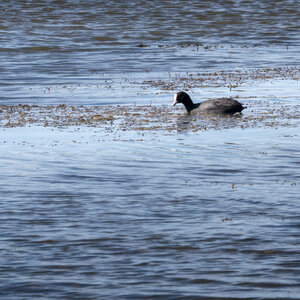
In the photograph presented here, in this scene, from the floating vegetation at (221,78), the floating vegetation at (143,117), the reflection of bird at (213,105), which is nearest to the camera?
the floating vegetation at (143,117)

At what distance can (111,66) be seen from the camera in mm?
30562

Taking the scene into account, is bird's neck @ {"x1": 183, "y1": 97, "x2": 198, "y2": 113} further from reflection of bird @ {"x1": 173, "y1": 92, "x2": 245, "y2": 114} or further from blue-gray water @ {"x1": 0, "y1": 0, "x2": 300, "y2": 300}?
blue-gray water @ {"x1": 0, "y1": 0, "x2": 300, "y2": 300}

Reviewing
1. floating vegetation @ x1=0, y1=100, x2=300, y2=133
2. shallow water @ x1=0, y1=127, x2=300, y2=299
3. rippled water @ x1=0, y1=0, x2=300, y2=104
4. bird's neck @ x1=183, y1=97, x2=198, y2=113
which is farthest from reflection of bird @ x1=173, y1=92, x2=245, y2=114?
shallow water @ x1=0, y1=127, x2=300, y2=299

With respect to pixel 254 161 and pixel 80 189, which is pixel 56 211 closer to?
pixel 80 189

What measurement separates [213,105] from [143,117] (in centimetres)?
186

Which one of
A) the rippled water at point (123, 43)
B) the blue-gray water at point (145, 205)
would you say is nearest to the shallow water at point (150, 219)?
the blue-gray water at point (145, 205)

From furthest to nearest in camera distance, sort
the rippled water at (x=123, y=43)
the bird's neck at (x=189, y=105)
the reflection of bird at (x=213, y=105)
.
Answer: the rippled water at (x=123, y=43)
the bird's neck at (x=189, y=105)
the reflection of bird at (x=213, y=105)

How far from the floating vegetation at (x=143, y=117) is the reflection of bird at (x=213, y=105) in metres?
0.20

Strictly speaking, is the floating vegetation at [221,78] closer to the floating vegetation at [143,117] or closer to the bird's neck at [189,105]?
the floating vegetation at [143,117]

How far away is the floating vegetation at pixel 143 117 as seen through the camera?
57.6 ft

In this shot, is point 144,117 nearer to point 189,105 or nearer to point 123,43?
point 189,105

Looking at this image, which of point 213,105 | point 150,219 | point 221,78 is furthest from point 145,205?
point 221,78

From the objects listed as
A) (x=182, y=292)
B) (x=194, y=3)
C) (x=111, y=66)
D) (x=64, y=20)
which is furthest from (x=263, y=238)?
(x=194, y=3)

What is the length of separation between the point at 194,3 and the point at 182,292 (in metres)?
57.0
